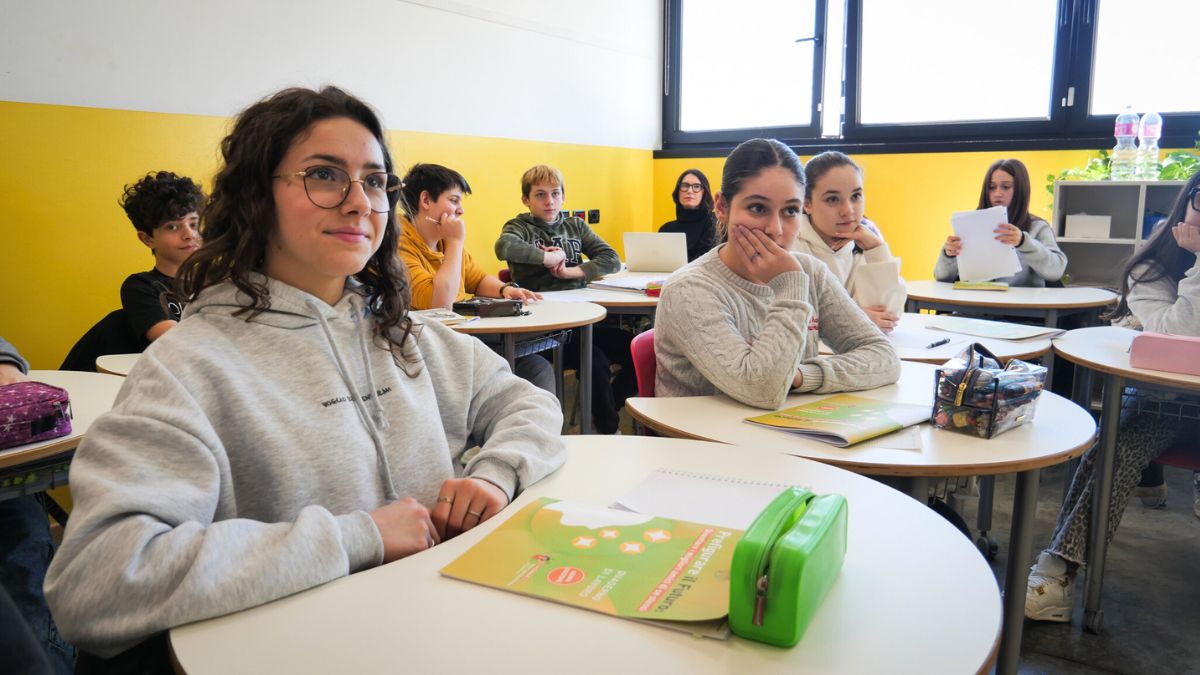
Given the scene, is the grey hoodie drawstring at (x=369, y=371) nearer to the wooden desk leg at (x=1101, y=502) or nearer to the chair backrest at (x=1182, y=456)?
the wooden desk leg at (x=1101, y=502)

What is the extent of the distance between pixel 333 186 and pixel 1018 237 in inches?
137

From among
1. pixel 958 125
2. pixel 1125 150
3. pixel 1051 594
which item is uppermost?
pixel 958 125

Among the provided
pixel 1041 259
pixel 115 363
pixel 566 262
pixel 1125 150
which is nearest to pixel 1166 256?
pixel 1041 259

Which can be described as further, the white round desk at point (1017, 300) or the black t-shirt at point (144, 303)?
the white round desk at point (1017, 300)

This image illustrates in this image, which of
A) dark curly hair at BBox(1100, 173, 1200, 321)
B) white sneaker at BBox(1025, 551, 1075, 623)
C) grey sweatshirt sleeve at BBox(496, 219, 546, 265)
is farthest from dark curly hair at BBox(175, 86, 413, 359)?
grey sweatshirt sleeve at BBox(496, 219, 546, 265)

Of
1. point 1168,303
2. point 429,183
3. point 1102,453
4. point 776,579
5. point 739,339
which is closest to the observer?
point 776,579

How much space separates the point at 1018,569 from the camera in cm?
149

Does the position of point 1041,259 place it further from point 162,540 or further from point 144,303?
point 162,540

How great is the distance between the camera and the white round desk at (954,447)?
52.0 inches

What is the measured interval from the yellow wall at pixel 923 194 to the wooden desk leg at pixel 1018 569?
3.82 metres

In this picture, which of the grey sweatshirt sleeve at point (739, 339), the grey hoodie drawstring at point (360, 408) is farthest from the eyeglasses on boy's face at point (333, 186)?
the grey sweatshirt sleeve at point (739, 339)

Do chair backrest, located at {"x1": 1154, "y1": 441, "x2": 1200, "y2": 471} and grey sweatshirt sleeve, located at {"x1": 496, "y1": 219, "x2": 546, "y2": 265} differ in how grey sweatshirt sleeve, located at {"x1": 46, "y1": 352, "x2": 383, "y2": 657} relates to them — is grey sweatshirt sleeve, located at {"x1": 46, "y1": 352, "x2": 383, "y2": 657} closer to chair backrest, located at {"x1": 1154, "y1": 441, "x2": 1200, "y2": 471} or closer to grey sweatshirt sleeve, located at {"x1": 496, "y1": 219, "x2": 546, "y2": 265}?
chair backrest, located at {"x1": 1154, "y1": 441, "x2": 1200, "y2": 471}

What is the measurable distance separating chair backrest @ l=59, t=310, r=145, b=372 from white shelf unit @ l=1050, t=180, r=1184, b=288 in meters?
4.42

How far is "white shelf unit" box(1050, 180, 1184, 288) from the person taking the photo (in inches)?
166
